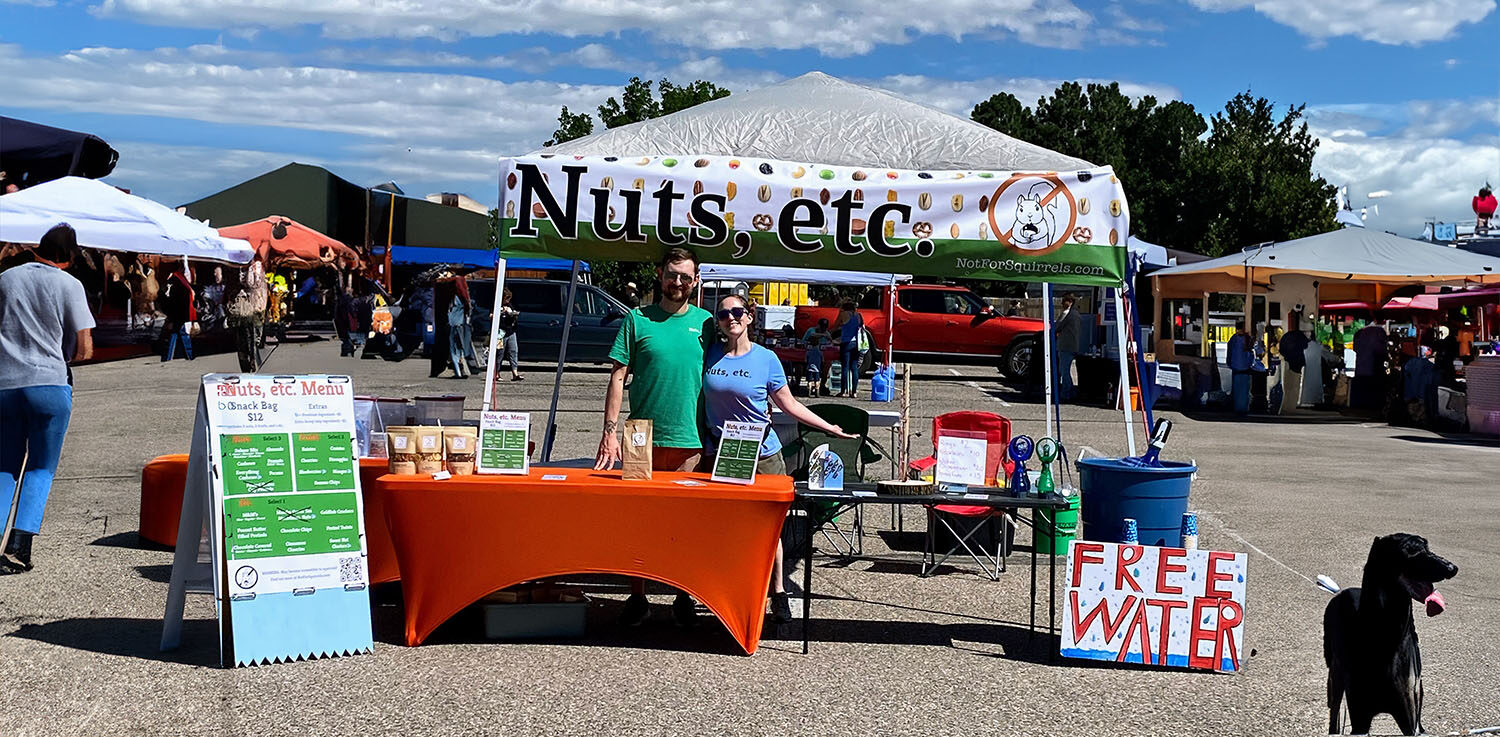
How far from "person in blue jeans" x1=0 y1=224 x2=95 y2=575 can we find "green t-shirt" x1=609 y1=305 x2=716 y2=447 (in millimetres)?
3040

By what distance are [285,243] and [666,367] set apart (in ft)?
75.2

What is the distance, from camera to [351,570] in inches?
243

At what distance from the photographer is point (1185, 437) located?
17.1 m

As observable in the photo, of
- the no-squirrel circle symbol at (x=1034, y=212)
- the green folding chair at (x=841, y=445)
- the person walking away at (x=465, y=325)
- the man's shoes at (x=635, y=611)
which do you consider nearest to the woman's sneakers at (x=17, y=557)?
the man's shoes at (x=635, y=611)

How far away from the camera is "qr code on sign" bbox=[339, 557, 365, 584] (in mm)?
6152

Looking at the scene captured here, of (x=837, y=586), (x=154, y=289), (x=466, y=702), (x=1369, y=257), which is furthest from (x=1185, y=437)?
(x=154, y=289)

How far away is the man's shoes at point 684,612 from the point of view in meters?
6.75

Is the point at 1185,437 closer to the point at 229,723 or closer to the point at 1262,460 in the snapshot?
the point at 1262,460

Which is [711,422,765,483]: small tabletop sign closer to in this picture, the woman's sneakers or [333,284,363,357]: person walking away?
the woman's sneakers

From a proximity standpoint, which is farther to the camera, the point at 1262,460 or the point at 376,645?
the point at 1262,460

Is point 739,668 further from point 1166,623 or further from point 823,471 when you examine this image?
point 1166,623

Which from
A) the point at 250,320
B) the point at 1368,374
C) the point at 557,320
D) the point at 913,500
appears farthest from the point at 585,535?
the point at 1368,374

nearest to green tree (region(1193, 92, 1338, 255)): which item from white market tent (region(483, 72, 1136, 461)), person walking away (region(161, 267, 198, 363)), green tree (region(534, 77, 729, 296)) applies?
green tree (region(534, 77, 729, 296))

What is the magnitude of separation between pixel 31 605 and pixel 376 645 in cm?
192
